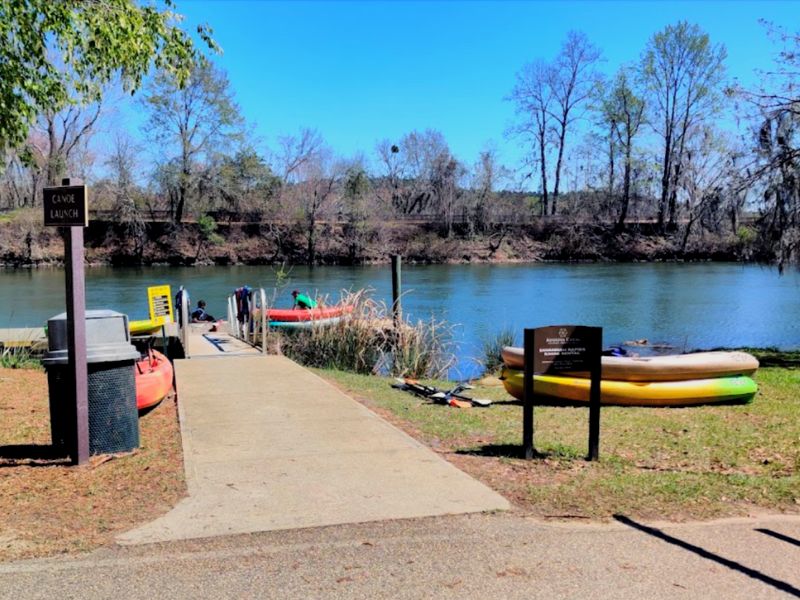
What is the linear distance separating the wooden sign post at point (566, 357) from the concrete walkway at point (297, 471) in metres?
1.03

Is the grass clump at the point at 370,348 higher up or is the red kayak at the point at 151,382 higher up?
the red kayak at the point at 151,382

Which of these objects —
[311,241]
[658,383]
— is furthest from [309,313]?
[311,241]

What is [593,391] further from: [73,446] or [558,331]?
[73,446]

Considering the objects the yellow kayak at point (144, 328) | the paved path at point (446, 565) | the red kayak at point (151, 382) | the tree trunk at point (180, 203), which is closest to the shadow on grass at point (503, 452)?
the paved path at point (446, 565)

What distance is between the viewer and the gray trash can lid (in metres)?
5.70

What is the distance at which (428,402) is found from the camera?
9.11 m

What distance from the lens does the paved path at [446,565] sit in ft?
11.1

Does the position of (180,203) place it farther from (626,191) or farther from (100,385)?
(100,385)

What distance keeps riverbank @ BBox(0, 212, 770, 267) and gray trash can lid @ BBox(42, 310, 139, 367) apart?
182 ft

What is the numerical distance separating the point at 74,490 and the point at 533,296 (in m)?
31.4

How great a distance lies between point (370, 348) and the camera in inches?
550

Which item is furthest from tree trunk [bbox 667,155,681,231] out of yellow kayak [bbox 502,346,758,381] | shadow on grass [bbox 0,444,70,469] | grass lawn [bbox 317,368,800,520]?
shadow on grass [bbox 0,444,70,469]

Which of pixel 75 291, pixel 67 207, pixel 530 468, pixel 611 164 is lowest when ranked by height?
pixel 530 468

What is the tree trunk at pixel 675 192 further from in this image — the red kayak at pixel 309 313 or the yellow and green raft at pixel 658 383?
the yellow and green raft at pixel 658 383
